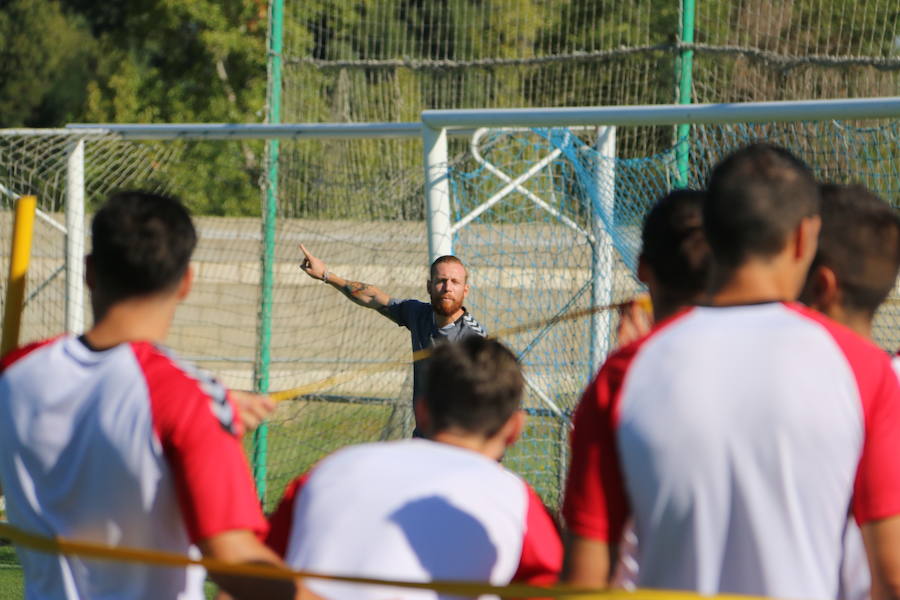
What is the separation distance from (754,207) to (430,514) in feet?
2.73

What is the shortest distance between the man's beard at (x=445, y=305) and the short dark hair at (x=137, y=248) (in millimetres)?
4071

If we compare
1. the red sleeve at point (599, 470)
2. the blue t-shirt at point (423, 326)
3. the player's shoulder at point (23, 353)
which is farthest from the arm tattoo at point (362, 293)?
the red sleeve at point (599, 470)

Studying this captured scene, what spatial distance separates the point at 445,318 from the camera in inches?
263

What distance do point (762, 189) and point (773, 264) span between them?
0.14 meters

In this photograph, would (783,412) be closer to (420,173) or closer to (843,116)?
(843,116)

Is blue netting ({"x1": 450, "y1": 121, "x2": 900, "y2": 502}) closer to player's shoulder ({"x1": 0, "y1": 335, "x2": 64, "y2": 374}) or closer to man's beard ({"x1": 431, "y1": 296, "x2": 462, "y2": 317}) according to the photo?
man's beard ({"x1": 431, "y1": 296, "x2": 462, "y2": 317})

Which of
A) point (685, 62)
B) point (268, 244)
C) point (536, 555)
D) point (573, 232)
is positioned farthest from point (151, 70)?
point (536, 555)

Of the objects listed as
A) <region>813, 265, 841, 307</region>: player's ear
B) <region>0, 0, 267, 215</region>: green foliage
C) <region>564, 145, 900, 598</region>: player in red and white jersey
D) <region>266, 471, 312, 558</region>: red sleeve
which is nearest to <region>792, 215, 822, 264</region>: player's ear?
<region>564, 145, 900, 598</region>: player in red and white jersey

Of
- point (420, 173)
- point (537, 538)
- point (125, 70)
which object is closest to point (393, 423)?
point (420, 173)

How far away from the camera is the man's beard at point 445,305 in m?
6.55

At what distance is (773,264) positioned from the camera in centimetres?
226

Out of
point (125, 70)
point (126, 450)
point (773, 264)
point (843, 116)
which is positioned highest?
point (125, 70)

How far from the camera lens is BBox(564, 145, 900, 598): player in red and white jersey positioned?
2.13 meters

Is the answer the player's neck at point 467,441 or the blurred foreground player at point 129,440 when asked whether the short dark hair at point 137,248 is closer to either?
the blurred foreground player at point 129,440
